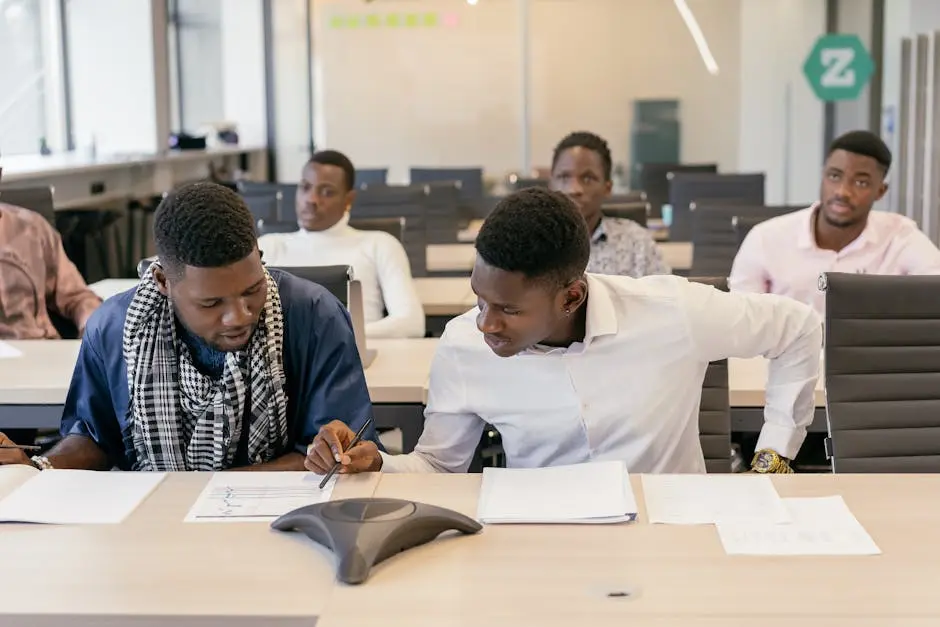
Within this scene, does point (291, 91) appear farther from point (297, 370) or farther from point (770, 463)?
point (770, 463)

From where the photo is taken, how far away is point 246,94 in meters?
11.4

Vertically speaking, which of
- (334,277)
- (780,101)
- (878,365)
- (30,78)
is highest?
(30,78)

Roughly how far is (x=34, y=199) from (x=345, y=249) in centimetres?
123

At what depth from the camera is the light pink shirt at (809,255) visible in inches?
159

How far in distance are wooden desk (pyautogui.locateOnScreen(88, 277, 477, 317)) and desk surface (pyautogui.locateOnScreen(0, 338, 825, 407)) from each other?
822 mm

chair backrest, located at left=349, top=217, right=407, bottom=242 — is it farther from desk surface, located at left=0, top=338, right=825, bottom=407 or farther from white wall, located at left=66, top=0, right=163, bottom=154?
white wall, located at left=66, top=0, right=163, bottom=154

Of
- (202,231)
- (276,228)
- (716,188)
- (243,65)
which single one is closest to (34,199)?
(276,228)

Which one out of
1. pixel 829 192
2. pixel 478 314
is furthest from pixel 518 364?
pixel 829 192

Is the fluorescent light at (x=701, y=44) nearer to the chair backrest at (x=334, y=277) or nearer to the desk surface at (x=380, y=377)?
the desk surface at (x=380, y=377)

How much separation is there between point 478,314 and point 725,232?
11.2 ft

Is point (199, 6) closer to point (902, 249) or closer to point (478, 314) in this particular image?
point (902, 249)

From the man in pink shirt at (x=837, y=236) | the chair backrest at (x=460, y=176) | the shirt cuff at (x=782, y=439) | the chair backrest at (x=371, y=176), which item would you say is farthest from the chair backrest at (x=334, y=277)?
the chair backrest at (x=371, y=176)

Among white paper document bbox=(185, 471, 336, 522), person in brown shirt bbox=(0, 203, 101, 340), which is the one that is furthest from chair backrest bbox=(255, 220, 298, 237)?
white paper document bbox=(185, 471, 336, 522)

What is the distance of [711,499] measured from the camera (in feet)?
6.77
